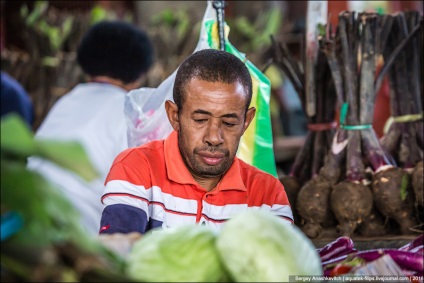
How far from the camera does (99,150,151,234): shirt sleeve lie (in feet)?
8.07

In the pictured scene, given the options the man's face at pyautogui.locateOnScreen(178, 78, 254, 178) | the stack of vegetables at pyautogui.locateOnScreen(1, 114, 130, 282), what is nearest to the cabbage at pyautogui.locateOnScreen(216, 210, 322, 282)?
the stack of vegetables at pyautogui.locateOnScreen(1, 114, 130, 282)

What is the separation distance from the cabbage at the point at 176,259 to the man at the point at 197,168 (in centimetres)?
84

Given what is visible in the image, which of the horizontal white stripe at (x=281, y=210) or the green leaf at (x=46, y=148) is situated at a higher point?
the green leaf at (x=46, y=148)

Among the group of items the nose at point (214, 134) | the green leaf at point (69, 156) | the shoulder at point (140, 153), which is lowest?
the shoulder at point (140, 153)

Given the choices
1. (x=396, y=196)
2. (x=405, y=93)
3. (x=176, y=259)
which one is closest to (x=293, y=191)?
(x=396, y=196)

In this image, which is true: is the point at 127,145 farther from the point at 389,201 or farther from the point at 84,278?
the point at 84,278

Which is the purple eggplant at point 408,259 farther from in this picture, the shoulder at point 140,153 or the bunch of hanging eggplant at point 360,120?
the bunch of hanging eggplant at point 360,120

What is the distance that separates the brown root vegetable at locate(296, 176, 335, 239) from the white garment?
3.02 feet

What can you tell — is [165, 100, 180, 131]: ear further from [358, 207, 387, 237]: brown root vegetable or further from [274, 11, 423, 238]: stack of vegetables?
[358, 207, 387, 237]: brown root vegetable

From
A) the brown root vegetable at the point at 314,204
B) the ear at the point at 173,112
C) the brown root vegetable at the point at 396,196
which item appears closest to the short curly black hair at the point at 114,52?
the brown root vegetable at the point at 314,204

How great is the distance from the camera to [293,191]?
4113 millimetres

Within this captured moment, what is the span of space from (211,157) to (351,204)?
4.49 feet

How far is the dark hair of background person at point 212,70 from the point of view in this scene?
260 cm

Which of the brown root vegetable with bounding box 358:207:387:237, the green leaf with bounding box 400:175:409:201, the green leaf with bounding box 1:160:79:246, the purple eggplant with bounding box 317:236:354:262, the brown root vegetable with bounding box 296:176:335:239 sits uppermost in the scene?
the green leaf with bounding box 1:160:79:246
